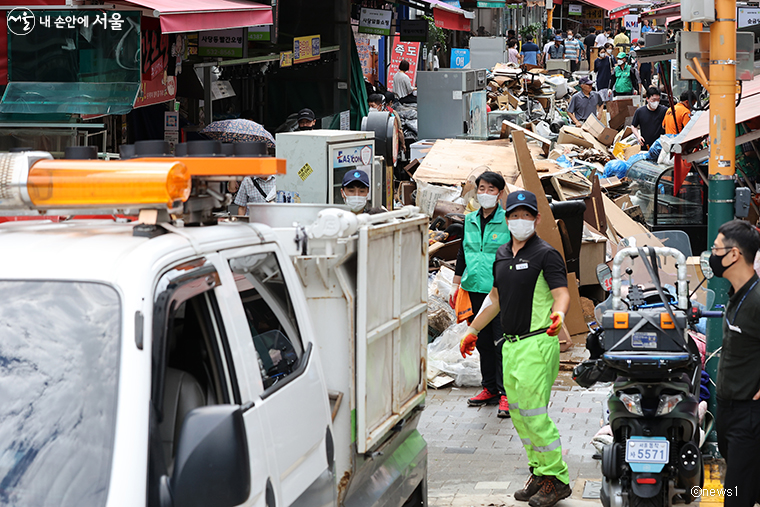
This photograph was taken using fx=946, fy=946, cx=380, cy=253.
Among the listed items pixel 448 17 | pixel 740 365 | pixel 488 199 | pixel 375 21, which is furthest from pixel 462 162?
pixel 740 365

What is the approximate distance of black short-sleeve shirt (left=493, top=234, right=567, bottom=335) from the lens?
576 centimetres

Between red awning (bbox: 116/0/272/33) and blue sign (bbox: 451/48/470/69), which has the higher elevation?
blue sign (bbox: 451/48/470/69)

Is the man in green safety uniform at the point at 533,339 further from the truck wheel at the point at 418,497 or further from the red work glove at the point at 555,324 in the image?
the truck wheel at the point at 418,497

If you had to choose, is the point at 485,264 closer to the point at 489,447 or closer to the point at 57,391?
the point at 489,447

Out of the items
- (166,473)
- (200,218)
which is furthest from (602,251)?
(166,473)

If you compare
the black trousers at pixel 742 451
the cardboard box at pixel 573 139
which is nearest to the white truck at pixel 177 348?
the black trousers at pixel 742 451

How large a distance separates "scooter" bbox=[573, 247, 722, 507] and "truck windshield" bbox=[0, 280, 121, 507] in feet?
10.3

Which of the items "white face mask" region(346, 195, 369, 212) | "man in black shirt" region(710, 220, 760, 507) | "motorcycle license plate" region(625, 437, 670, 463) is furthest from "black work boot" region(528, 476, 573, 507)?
"white face mask" region(346, 195, 369, 212)

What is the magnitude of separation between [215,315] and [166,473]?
603 mm

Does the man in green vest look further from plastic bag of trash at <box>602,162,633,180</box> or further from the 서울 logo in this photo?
plastic bag of trash at <box>602,162,633,180</box>

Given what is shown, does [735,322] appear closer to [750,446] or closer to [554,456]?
[750,446]

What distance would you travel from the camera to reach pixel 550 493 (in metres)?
5.64

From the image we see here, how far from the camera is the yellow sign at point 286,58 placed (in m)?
13.2

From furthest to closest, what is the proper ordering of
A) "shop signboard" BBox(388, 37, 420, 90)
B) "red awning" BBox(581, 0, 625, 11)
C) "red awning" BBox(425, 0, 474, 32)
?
"red awning" BBox(581, 0, 625, 11) < "shop signboard" BBox(388, 37, 420, 90) < "red awning" BBox(425, 0, 474, 32)
